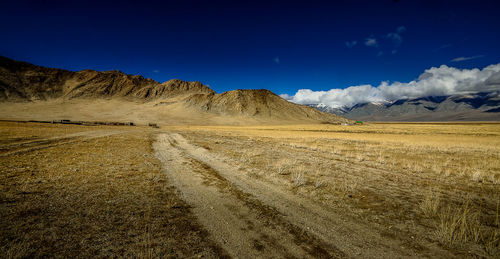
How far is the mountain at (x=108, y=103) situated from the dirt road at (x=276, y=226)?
424 feet

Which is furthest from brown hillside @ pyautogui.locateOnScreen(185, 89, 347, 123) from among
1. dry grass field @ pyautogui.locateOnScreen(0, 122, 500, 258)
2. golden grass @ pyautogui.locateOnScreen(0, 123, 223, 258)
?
golden grass @ pyautogui.locateOnScreen(0, 123, 223, 258)

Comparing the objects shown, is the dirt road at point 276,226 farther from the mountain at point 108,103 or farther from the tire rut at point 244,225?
the mountain at point 108,103

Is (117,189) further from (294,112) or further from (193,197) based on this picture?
(294,112)

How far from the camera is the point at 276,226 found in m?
4.88

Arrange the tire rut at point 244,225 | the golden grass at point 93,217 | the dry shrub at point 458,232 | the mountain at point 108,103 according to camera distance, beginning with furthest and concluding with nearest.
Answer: the mountain at point 108,103 → the dry shrub at point 458,232 → the tire rut at point 244,225 → the golden grass at point 93,217

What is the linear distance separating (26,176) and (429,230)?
14.1m

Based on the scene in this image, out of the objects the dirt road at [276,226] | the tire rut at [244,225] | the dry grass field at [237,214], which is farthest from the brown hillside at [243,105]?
the dirt road at [276,226]

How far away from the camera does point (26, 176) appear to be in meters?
8.10

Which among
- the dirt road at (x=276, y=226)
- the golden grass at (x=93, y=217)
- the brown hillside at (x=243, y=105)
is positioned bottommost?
the dirt road at (x=276, y=226)

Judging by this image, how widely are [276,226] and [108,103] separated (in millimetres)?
203458

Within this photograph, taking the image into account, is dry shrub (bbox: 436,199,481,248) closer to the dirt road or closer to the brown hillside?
the dirt road

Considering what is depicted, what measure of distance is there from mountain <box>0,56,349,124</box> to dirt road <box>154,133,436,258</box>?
5083 inches

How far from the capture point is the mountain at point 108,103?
13512 centimetres

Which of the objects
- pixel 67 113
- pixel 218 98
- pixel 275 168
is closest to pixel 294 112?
pixel 218 98
